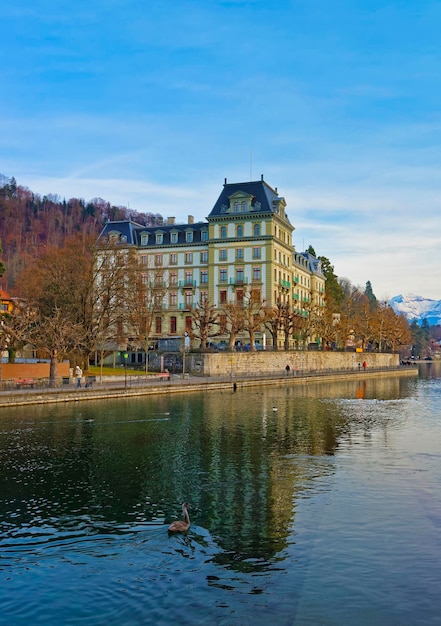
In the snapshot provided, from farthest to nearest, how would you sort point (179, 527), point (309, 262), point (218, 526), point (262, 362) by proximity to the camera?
point (309, 262)
point (262, 362)
point (218, 526)
point (179, 527)

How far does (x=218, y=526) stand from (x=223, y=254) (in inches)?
2718

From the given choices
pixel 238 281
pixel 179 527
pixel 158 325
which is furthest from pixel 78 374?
pixel 158 325

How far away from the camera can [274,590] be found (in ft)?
39.3

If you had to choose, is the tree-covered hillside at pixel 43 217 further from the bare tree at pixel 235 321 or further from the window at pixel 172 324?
the bare tree at pixel 235 321

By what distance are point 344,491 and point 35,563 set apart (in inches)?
399

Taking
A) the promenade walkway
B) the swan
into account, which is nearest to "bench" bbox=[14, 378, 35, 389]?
the promenade walkway

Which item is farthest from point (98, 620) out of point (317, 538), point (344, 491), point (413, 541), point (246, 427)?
point (246, 427)

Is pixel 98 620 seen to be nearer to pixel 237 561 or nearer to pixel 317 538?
pixel 237 561

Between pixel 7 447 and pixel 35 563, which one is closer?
pixel 35 563

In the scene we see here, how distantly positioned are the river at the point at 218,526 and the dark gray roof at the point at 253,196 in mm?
53818

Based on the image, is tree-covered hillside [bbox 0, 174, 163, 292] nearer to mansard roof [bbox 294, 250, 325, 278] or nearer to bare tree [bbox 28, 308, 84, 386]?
mansard roof [bbox 294, 250, 325, 278]

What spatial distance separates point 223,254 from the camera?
273ft

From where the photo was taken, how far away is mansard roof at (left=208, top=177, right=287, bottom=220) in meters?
81.2

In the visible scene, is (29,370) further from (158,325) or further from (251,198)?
(251,198)
